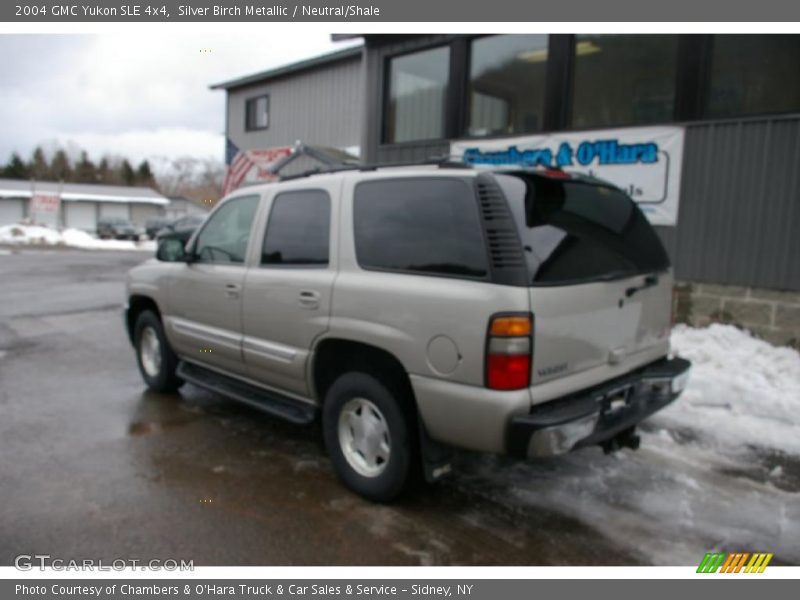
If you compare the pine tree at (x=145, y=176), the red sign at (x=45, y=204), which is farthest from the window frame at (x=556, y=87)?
the pine tree at (x=145, y=176)

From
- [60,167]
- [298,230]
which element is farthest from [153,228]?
[60,167]

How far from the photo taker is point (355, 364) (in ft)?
12.4

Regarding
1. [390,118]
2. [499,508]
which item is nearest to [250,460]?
[499,508]

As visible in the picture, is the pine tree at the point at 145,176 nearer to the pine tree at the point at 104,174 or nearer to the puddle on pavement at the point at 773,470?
the pine tree at the point at 104,174

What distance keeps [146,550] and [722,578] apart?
2867mm

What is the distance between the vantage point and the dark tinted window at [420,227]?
10.5 feet

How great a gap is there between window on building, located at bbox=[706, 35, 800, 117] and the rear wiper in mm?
4336

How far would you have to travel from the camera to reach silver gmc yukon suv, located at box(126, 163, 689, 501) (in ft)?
9.98

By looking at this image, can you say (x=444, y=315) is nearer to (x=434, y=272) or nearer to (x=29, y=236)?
(x=434, y=272)

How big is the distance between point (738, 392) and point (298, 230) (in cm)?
418

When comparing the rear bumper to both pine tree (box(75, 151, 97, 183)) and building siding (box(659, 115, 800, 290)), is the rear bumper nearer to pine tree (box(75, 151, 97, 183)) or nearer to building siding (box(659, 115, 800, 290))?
building siding (box(659, 115, 800, 290))
